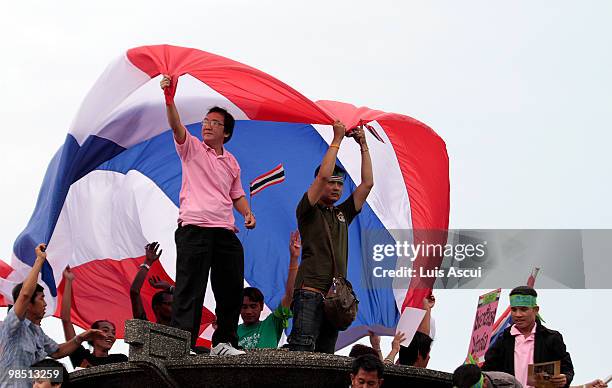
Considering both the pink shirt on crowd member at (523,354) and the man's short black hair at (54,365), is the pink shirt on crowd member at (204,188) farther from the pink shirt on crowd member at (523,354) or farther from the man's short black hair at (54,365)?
the pink shirt on crowd member at (523,354)

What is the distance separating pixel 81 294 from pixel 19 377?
383 cm

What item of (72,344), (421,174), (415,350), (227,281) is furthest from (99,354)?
(421,174)

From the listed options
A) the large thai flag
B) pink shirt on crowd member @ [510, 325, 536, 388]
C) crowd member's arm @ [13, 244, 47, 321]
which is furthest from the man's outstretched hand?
pink shirt on crowd member @ [510, 325, 536, 388]

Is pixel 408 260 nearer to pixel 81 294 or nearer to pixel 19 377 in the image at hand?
pixel 81 294

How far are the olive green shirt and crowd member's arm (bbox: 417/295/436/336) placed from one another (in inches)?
86.7

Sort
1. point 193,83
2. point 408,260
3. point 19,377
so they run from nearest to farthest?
point 19,377, point 193,83, point 408,260

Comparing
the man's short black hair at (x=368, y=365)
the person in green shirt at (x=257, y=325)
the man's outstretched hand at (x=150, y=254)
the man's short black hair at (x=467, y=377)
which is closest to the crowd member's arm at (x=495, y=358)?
the man's short black hair at (x=467, y=377)

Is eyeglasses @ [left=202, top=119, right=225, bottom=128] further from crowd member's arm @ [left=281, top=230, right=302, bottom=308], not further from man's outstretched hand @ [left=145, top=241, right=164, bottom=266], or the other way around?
man's outstretched hand @ [left=145, top=241, right=164, bottom=266]

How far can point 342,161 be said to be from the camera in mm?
14414

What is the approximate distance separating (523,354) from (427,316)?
236 centimetres

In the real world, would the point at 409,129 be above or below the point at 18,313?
above

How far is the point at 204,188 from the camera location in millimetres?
10656

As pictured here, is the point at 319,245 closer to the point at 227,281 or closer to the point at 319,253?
the point at 319,253

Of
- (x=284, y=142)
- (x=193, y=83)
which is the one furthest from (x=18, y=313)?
(x=284, y=142)
